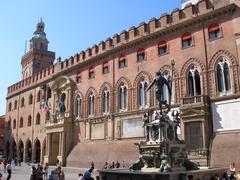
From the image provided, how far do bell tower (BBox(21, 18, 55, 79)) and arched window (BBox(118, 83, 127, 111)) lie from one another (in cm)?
2903

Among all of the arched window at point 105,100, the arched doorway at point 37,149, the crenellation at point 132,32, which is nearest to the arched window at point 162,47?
the crenellation at point 132,32

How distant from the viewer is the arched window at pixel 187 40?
75.8 ft

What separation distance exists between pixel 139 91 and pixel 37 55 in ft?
108

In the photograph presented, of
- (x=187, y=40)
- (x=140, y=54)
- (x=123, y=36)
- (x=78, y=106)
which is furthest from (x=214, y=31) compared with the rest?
(x=78, y=106)

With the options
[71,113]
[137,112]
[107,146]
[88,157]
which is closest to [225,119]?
[137,112]

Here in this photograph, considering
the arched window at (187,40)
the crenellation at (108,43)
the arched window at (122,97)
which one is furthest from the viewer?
the crenellation at (108,43)

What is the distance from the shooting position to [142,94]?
2586cm

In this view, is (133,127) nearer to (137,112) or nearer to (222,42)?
(137,112)

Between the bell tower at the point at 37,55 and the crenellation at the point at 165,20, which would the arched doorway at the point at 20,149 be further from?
the crenellation at the point at 165,20

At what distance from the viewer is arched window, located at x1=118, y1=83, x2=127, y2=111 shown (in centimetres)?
2729

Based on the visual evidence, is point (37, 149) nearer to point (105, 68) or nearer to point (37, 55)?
point (105, 68)

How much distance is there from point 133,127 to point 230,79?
927cm

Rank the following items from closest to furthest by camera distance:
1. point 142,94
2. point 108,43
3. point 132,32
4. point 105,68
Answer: point 142,94, point 132,32, point 108,43, point 105,68

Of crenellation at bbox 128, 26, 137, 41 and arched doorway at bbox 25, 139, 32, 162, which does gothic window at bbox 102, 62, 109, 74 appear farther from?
arched doorway at bbox 25, 139, 32, 162
